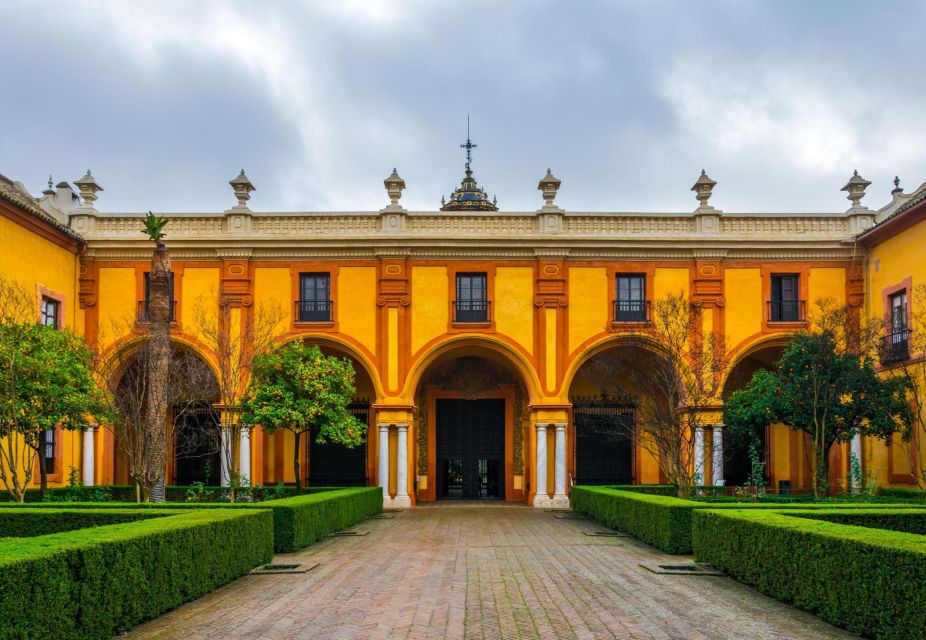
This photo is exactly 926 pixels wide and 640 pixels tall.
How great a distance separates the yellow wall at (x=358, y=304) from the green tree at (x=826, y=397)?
11.1 metres

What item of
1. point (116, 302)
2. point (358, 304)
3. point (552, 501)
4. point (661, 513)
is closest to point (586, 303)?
point (552, 501)

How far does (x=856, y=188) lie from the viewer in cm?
2734

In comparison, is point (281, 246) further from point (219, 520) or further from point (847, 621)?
point (847, 621)

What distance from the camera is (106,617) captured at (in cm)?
811

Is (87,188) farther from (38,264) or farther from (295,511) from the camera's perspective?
(295,511)

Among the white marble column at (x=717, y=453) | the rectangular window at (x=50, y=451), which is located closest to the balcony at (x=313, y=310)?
the rectangular window at (x=50, y=451)

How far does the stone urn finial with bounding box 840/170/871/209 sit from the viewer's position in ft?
89.2

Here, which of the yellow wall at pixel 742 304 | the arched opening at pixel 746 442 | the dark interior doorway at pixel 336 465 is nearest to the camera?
the yellow wall at pixel 742 304

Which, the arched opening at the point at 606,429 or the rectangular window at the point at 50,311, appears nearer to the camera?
the rectangular window at the point at 50,311

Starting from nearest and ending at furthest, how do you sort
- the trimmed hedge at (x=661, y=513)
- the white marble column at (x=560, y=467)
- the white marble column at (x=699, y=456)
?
the trimmed hedge at (x=661, y=513), the white marble column at (x=699, y=456), the white marble column at (x=560, y=467)

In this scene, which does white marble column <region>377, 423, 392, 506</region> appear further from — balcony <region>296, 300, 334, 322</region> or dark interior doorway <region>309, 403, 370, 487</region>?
balcony <region>296, 300, 334, 322</region>

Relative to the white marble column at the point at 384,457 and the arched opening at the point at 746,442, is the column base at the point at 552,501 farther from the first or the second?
the arched opening at the point at 746,442

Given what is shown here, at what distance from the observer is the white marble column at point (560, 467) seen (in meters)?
26.2

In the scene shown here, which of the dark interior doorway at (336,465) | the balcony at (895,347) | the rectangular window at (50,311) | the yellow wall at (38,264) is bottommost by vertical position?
the dark interior doorway at (336,465)
